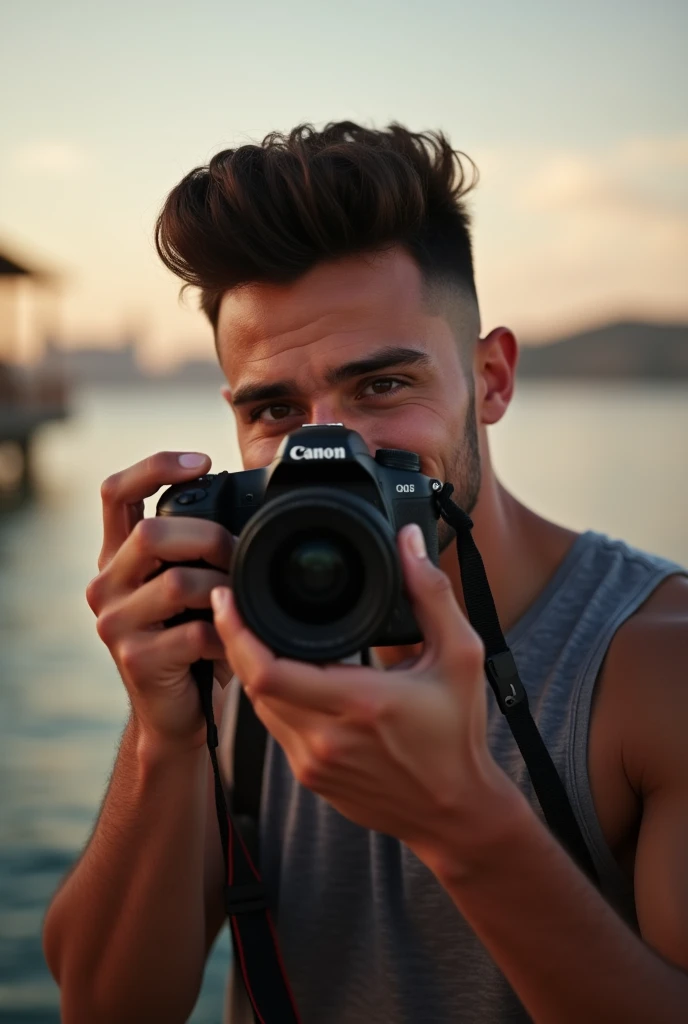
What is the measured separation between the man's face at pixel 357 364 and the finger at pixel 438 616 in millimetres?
713

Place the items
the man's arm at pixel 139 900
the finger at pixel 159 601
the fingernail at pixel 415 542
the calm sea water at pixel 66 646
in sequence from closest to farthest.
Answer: the fingernail at pixel 415 542, the finger at pixel 159 601, the man's arm at pixel 139 900, the calm sea water at pixel 66 646

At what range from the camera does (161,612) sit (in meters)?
1.81

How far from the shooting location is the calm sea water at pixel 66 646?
14.2ft

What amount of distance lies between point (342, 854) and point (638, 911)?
2.22 ft

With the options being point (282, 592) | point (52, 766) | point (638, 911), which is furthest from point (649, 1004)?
point (52, 766)

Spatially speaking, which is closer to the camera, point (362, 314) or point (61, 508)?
point (362, 314)

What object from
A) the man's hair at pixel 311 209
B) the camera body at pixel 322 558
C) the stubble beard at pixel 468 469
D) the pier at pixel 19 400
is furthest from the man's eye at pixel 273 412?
the pier at pixel 19 400

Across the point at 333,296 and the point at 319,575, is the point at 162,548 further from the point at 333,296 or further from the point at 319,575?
the point at 333,296

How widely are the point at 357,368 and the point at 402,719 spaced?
1.02 metres

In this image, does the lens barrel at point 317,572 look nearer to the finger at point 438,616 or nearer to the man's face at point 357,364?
the finger at point 438,616

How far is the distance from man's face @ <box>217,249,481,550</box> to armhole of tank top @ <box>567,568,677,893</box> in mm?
373

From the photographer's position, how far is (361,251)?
7.83 ft

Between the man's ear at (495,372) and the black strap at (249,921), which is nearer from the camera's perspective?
the black strap at (249,921)

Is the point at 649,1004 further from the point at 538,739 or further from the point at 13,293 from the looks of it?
the point at 13,293
